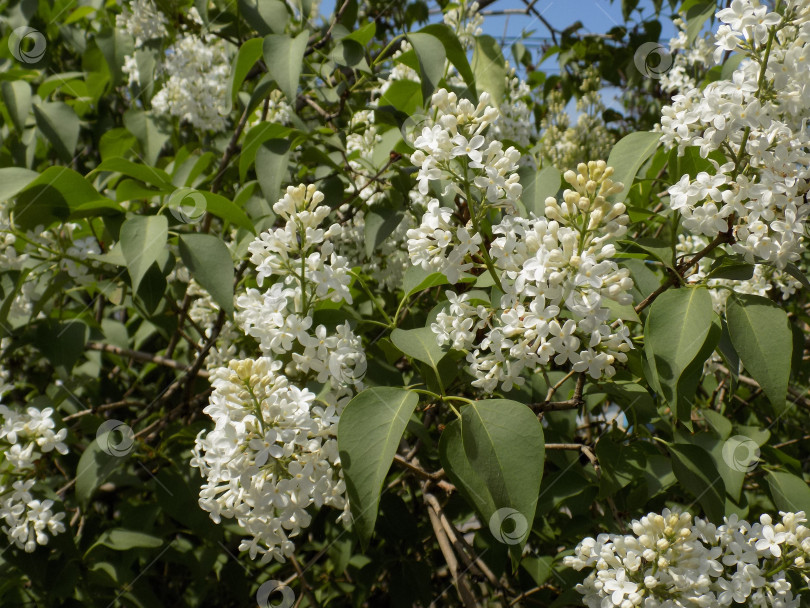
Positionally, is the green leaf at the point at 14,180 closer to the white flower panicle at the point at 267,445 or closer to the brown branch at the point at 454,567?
the white flower panicle at the point at 267,445

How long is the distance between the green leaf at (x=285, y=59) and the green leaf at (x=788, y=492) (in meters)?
1.49

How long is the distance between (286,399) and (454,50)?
1069 mm

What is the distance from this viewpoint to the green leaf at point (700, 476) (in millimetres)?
1335

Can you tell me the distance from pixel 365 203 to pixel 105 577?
1.44 m

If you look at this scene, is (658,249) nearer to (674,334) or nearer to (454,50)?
(674,334)

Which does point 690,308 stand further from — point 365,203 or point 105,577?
point 105,577

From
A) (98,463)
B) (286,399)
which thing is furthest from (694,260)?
(98,463)

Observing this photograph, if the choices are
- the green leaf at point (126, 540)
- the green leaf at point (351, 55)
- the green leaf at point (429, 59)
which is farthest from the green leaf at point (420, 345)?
the green leaf at point (126, 540)

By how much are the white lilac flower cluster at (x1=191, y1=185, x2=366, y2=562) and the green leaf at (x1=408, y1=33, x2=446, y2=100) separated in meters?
0.45

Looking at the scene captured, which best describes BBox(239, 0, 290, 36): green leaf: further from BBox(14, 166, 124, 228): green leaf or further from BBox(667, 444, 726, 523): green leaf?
BBox(667, 444, 726, 523): green leaf

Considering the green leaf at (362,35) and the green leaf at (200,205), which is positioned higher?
the green leaf at (362,35)

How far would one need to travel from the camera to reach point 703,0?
6.75 ft

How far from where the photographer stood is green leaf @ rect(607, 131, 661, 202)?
4.71 ft

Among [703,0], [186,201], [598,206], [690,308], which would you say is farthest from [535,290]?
[703,0]
